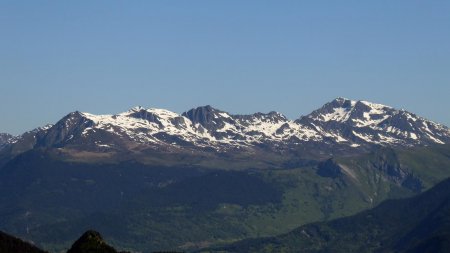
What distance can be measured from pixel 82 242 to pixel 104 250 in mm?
7125

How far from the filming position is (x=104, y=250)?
194750mm

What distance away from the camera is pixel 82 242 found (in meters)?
199
